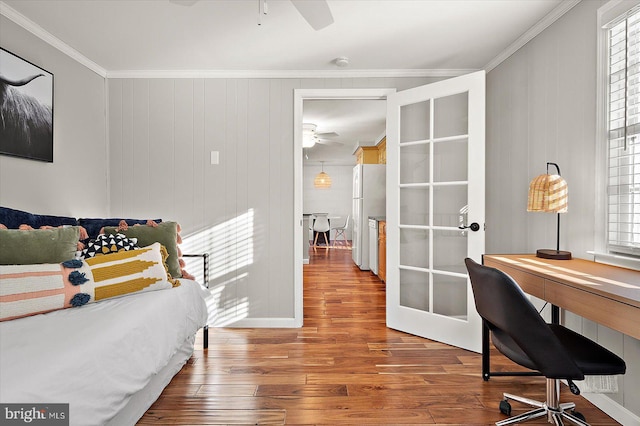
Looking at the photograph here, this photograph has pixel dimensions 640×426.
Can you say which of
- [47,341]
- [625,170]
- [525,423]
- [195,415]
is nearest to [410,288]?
[525,423]

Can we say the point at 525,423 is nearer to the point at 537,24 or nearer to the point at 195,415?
the point at 195,415

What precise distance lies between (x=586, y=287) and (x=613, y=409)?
3.24 feet

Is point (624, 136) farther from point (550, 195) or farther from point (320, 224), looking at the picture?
point (320, 224)

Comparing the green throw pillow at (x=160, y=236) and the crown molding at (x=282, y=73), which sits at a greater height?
the crown molding at (x=282, y=73)

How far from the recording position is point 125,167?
3479mm

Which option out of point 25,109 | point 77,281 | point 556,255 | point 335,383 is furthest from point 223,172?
point 556,255

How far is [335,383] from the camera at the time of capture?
2318 millimetres

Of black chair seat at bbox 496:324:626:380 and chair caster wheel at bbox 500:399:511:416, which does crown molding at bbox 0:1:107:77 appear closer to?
black chair seat at bbox 496:324:626:380

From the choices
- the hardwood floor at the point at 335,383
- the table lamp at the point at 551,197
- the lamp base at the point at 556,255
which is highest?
the table lamp at the point at 551,197

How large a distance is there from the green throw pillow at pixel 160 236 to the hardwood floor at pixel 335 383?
2.45 feet

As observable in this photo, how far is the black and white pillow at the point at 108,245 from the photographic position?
232 centimetres

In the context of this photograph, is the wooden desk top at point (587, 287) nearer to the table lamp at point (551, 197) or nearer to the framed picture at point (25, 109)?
the table lamp at point (551, 197)

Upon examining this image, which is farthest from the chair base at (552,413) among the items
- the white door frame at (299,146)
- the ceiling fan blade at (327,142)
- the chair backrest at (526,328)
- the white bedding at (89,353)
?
the ceiling fan blade at (327,142)

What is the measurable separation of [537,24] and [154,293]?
10.6 ft
